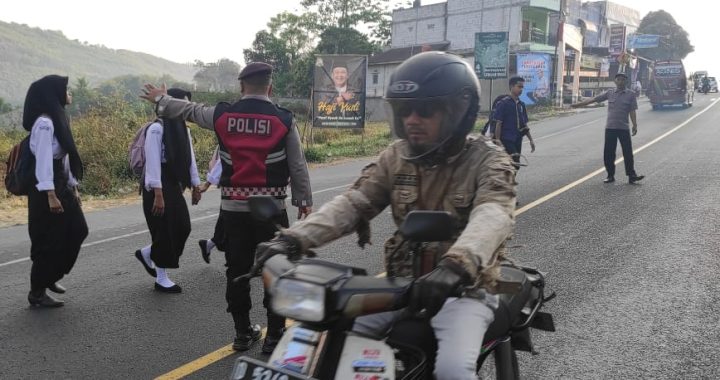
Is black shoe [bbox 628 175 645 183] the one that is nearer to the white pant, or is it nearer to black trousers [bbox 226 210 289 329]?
black trousers [bbox 226 210 289 329]

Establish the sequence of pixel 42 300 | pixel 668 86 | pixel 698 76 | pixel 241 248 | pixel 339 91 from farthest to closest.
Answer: pixel 698 76 → pixel 668 86 → pixel 339 91 → pixel 42 300 → pixel 241 248

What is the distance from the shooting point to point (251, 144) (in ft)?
12.6

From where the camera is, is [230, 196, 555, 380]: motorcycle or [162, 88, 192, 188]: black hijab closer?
[230, 196, 555, 380]: motorcycle

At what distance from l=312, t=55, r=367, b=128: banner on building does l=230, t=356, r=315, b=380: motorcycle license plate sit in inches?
661

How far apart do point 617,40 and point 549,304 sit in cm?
4950

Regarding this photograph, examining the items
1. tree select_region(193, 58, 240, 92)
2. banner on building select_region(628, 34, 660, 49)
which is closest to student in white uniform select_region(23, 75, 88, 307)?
banner on building select_region(628, 34, 660, 49)

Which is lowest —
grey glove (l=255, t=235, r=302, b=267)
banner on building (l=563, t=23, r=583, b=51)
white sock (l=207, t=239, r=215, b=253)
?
white sock (l=207, t=239, r=215, b=253)

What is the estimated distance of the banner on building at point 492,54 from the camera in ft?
98.2

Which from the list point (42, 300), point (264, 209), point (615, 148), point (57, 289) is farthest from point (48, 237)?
point (615, 148)

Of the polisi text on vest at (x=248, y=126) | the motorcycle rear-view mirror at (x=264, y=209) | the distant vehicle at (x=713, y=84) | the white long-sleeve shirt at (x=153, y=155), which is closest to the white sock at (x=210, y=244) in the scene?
the white long-sleeve shirt at (x=153, y=155)

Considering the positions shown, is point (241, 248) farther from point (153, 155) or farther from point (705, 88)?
point (705, 88)

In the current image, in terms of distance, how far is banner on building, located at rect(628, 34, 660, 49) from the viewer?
189ft

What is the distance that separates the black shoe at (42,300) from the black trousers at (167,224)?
32.4 inches

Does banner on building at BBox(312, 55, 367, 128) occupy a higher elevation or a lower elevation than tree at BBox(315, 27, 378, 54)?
lower
